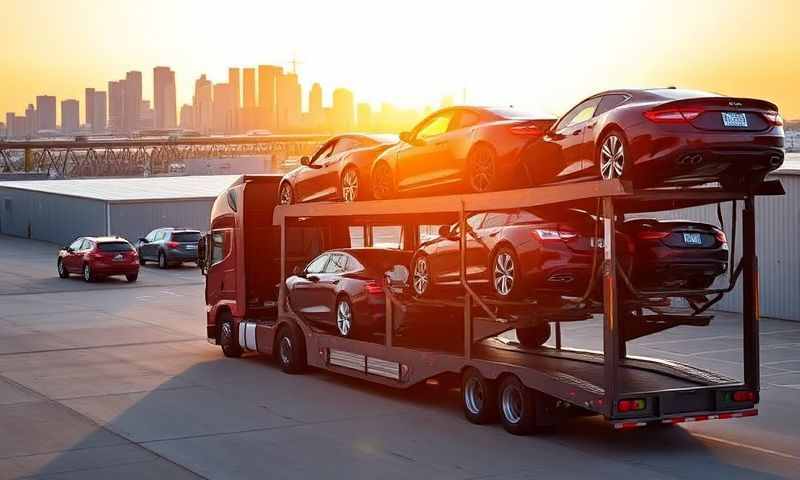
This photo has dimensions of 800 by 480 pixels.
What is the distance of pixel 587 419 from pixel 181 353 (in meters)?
9.83

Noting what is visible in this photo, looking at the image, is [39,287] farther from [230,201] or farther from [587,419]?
[587,419]

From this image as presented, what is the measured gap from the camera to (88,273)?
41.2m

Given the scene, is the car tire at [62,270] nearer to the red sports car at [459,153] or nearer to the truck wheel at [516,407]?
the red sports car at [459,153]

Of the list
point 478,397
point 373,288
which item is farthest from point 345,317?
point 478,397

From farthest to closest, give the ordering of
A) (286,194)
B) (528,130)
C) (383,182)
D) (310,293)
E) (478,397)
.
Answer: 1. (286,194)
2. (310,293)
3. (383,182)
4. (478,397)
5. (528,130)

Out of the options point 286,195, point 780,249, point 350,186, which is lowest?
point 780,249

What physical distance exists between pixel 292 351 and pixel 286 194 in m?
2.70

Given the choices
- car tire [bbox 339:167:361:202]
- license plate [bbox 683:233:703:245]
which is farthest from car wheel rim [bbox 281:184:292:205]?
license plate [bbox 683:233:703:245]

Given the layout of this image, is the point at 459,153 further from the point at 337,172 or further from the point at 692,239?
the point at 337,172

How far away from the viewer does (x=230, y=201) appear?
22.8 m

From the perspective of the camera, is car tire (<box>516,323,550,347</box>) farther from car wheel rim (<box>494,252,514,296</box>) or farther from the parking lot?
car wheel rim (<box>494,252,514,296</box>)

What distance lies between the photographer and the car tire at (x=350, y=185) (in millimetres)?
19016

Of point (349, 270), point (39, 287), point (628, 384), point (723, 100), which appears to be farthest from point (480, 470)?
point (39, 287)

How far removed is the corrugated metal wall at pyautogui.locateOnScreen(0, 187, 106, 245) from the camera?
54.9m
